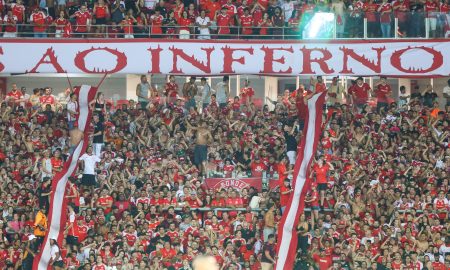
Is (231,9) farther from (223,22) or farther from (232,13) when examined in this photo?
(223,22)

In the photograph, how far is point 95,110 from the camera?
23875 mm

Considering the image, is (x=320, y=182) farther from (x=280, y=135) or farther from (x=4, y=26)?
(x=4, y=26)

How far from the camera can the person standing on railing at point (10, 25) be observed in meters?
24.5

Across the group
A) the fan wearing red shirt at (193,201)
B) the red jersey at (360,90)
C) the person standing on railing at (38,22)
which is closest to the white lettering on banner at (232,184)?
the fan wearing red shirt at (193,201)

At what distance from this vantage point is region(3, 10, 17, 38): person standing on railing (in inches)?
963

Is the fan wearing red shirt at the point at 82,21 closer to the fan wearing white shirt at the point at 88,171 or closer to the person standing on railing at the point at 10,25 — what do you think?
the person standing on railing at the point at 10,25

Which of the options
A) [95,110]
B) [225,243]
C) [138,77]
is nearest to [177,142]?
[95,110]

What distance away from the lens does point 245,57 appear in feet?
80.8

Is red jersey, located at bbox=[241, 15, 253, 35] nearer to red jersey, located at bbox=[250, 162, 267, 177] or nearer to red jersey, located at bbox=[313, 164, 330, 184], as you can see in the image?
red jersey, located at bbox=[250, 162, 267, 177]

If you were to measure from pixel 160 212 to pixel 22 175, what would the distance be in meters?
3.05

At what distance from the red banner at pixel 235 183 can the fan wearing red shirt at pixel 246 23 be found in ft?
13.3

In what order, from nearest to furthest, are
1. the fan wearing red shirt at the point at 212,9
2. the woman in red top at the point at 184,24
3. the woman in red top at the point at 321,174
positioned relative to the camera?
1. the woman in red top at the point at 321,174
2. the woman in red top at the point at 184,24
3. the fan wearing red shirt at the point at 212,9

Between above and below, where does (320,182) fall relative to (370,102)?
below

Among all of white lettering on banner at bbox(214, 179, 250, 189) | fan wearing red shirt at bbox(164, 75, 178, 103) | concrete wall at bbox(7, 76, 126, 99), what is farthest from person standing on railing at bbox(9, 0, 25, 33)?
white lettering on banner at bbox(214, 179, 250, 189)
